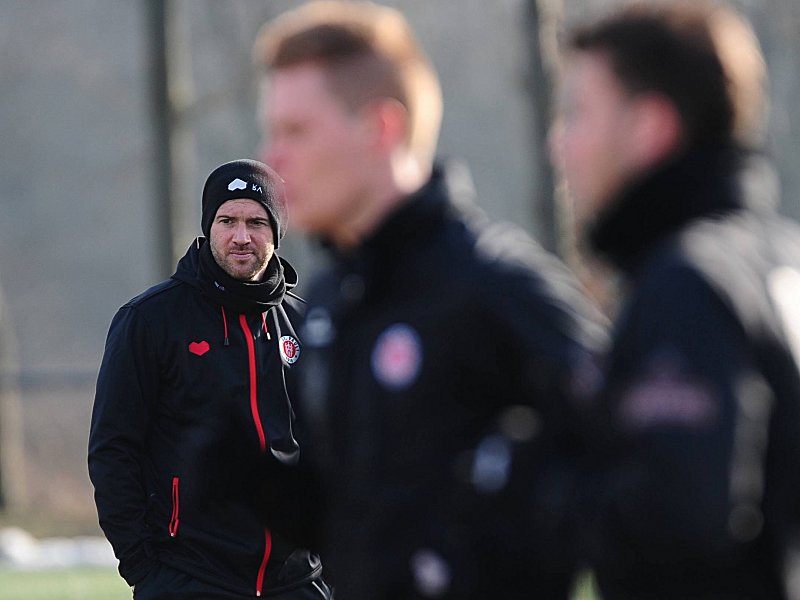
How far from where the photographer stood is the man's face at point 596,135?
10.4 feet

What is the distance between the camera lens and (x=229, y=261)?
6.39 meters

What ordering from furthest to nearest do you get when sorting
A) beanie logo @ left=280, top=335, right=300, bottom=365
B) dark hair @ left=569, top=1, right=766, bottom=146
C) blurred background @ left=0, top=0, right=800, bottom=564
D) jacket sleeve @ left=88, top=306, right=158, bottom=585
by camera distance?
blurred background @ left=0, top=0, right=800, bottom=564
beanie logo @ left=280, top=335, right=300, bottom=365
jacket sleeve @ left=88, top=306, right=158, bottom=585
dark hair @ left=569, top=1, right=766, bottom=146

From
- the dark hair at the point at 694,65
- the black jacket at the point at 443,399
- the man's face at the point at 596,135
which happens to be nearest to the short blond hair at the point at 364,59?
the black jacket at the point at 443,399

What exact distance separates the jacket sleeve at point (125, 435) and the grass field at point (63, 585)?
6399 millimetres

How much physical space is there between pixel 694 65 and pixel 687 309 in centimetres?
48

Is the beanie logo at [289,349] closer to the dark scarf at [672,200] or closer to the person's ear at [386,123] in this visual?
the person's ear at [386,123]

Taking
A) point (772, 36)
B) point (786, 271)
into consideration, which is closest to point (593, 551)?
point (786, 271)

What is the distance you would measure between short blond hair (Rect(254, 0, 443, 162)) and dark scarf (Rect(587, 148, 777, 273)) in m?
0.61

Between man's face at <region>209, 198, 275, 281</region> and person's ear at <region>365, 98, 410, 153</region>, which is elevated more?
person's ear at <region>365, 98, 410, 153</region>

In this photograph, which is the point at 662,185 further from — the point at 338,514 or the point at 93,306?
the point at 93,306

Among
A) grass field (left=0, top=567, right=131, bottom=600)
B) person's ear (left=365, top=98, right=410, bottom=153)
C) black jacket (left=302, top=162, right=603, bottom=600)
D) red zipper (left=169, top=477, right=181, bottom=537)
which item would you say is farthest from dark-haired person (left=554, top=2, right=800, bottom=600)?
grass field (left=0, top=567, right=131, bottom=600)

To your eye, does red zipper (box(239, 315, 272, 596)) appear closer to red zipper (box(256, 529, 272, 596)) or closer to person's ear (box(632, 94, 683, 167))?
red zipper (box(256, 529, 272, 596))

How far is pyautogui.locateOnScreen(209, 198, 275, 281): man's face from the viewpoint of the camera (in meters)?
6.39

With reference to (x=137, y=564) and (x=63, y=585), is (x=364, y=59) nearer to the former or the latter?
(x=137, y=564)
